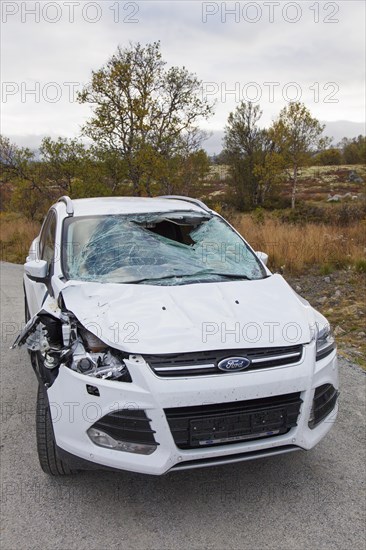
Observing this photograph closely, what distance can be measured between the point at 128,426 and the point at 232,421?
55cm

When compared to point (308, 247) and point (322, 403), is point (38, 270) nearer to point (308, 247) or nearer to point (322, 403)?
point (322, 403)

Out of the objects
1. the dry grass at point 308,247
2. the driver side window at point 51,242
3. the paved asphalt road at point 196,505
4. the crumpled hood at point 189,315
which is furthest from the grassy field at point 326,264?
the driver side window at point 51,242

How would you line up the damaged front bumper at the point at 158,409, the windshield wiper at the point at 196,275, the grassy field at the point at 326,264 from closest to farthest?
1. the damaged front bumper at the point at 158,409
2. the windshield wiper at the point at 196,275
3. the grassy field at the point at 326,264

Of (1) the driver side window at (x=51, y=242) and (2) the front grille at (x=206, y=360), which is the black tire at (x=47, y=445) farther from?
(1) the driver side window at (x=51, y=242)

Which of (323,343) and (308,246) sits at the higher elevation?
(308,246)

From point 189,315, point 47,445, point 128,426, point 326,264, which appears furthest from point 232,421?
point 326,264

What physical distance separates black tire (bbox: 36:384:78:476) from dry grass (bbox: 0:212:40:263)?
1062 cm

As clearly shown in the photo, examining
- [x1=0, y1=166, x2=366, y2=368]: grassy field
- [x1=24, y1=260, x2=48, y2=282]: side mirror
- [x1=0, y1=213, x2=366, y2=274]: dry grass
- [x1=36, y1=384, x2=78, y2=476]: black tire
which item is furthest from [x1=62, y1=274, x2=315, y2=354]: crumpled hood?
[x1=0, y1=213, x2=366, y2=274]: dry grass

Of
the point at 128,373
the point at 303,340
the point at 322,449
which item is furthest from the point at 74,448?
the point at 322,449

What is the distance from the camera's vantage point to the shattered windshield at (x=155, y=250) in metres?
3.39

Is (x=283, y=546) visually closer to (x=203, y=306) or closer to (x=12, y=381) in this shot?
(x=203, y=306)

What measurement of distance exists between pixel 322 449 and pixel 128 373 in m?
1.71

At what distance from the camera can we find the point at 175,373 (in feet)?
7.72

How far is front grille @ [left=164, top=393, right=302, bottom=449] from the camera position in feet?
7.66
